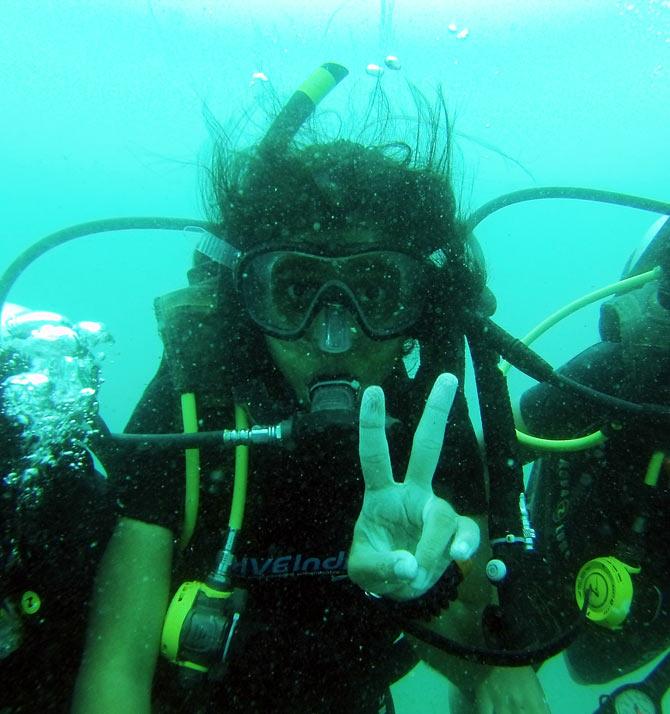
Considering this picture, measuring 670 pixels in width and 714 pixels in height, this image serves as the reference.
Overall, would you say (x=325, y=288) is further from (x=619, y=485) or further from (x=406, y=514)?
(x=619, y=485)

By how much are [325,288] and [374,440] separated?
75 centimetres

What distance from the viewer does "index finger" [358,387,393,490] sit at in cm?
189

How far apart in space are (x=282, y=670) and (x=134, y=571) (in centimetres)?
97

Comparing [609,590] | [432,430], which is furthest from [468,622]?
[432,430]

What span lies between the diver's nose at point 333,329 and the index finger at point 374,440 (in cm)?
48

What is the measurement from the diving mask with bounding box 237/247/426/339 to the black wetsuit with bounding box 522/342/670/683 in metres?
1.10

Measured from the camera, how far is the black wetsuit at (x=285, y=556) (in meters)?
2.55

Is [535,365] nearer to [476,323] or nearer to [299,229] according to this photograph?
[476,323]

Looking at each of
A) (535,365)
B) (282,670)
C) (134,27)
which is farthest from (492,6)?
(282,670)

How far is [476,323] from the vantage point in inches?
96.1

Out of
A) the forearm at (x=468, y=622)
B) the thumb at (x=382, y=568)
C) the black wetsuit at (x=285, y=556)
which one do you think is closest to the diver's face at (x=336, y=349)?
the black wetsuit at (x=285, y=556)

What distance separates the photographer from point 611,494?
3.25 metres

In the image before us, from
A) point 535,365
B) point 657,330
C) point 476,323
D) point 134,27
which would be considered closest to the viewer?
point 535,365

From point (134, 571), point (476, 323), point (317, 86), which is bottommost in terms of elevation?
point (134, 571)
